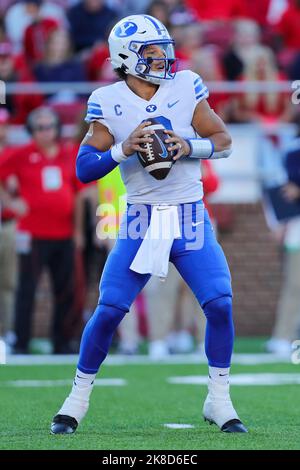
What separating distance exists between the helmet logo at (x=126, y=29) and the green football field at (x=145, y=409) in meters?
1.89

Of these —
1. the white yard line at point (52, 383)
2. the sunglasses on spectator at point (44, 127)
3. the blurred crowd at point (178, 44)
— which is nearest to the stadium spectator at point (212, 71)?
the blurred crowd at point (178, 44)

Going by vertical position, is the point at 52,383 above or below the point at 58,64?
below

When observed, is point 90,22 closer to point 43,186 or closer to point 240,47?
point 240,47

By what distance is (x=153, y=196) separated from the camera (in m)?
5.87

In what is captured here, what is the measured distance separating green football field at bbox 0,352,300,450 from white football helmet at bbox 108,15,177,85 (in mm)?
1695

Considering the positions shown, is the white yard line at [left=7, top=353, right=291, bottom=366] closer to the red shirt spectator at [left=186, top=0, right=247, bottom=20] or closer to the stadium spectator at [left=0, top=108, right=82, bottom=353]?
the stadium spectator at [left=0, top=108, right=82, bottom=353]

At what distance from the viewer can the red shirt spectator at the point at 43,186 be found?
10.6 metres

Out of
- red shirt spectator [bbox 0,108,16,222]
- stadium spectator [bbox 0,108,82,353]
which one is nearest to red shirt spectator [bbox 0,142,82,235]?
stadium spectator [bbox 0,108,82,353]

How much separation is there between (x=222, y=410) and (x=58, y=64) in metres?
7.44

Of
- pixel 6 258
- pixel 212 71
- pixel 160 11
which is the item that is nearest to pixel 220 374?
pixel 6 258

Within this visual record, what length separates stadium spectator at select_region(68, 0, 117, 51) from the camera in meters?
13.7

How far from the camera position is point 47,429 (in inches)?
235

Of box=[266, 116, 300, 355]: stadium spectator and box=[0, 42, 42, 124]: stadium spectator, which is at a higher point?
box=[0, 42, 42, 124]: stadium spectator

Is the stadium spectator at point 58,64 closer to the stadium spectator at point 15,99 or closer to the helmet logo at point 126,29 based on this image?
the stadium spectator at point 15,99
